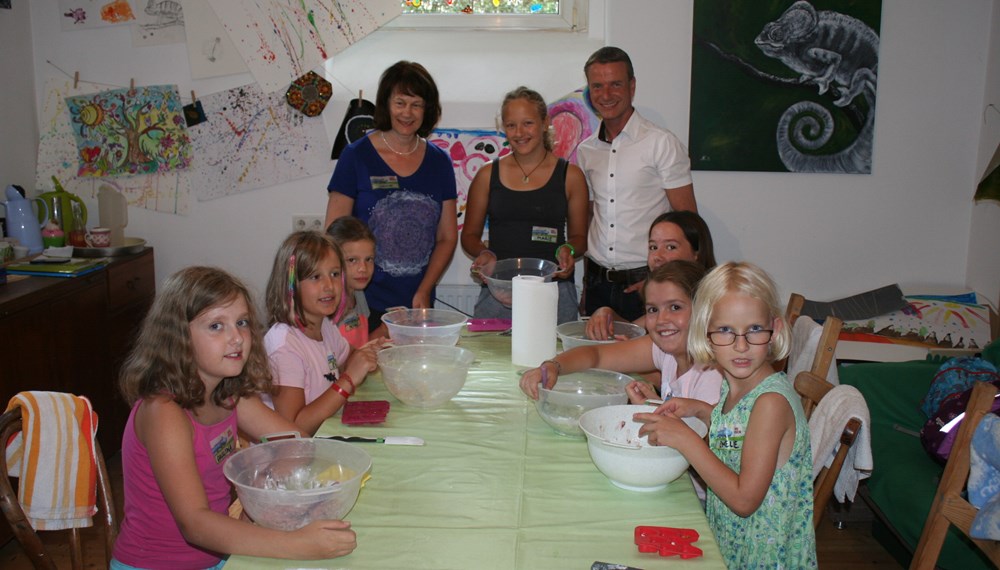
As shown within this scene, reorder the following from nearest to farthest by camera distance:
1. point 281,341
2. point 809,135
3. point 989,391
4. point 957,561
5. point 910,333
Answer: point 989,391
point 281,341
point 957,561
point 910,333
point 809,135

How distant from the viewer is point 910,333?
3586mm

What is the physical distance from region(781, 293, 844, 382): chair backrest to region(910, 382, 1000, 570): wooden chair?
19.7 inches

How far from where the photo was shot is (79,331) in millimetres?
3273

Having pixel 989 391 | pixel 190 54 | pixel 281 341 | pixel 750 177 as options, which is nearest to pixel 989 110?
pixel 750 177

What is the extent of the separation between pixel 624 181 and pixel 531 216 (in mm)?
400

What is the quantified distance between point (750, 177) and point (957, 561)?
2047 mm

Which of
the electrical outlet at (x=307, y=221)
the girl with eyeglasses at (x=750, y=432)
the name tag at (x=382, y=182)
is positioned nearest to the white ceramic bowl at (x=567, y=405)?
the girl with eyeglasses at (x=750, y=432)

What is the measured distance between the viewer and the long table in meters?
1.32

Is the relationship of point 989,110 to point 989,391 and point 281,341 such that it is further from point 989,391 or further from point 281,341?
point 281,341

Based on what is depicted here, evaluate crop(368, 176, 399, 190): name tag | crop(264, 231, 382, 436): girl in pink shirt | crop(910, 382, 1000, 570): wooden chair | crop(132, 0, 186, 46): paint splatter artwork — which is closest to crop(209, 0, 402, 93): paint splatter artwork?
crop(132, 0, 186, 46): paint splatter artwork

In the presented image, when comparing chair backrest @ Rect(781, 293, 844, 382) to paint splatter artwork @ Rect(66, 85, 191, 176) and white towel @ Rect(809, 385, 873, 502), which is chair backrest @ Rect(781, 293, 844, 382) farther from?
paint splatter artwork @ Rect(66, 85, 191, 176)

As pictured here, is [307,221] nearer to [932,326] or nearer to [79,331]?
[79,331]

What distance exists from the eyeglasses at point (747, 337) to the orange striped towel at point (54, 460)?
126 cm

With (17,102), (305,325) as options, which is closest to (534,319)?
(305,325)
